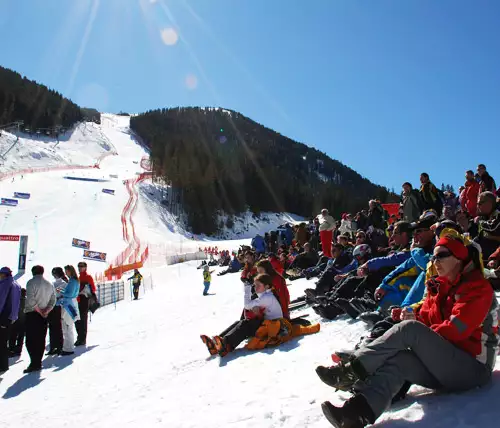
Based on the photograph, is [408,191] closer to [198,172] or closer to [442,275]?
[442,275]

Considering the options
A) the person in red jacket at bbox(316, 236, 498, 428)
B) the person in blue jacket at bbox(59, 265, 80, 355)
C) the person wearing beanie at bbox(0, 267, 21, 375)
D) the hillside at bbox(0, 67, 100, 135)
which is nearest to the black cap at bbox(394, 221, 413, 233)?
the person in red jacket at bbox(316, 236, 498, 428)

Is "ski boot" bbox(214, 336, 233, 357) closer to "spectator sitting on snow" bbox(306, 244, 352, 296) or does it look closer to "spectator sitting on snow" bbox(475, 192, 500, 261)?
"spectator sitting on snow" bbox(306, 244, 352, 296)

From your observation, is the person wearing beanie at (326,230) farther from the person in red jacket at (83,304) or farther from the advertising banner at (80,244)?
the advertising banner at (80,244)

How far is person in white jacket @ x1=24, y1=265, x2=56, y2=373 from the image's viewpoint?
734 centimetres

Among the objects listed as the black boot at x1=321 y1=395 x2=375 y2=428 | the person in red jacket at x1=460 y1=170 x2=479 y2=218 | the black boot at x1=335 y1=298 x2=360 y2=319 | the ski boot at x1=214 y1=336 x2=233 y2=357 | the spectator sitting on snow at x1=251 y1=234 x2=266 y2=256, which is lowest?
the ski boot at x1=214 y1=336 x2=233 y2=357

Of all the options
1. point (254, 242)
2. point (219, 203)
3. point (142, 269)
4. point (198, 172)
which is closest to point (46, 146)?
point (198, 172)

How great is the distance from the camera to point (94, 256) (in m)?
29.7

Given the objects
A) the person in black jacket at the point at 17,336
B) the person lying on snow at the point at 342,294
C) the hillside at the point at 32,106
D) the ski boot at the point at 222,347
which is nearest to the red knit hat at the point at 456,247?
the person lying on snow at the point at 342,294

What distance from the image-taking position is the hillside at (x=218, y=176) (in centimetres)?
7388

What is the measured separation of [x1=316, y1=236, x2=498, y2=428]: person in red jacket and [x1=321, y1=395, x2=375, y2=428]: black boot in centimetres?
1

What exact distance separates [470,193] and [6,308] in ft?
33.7

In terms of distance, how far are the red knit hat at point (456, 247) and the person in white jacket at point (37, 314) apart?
7.11 m

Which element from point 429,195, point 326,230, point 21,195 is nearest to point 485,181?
point 429,195

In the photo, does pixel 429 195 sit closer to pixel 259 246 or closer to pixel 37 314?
pixel 37 314
